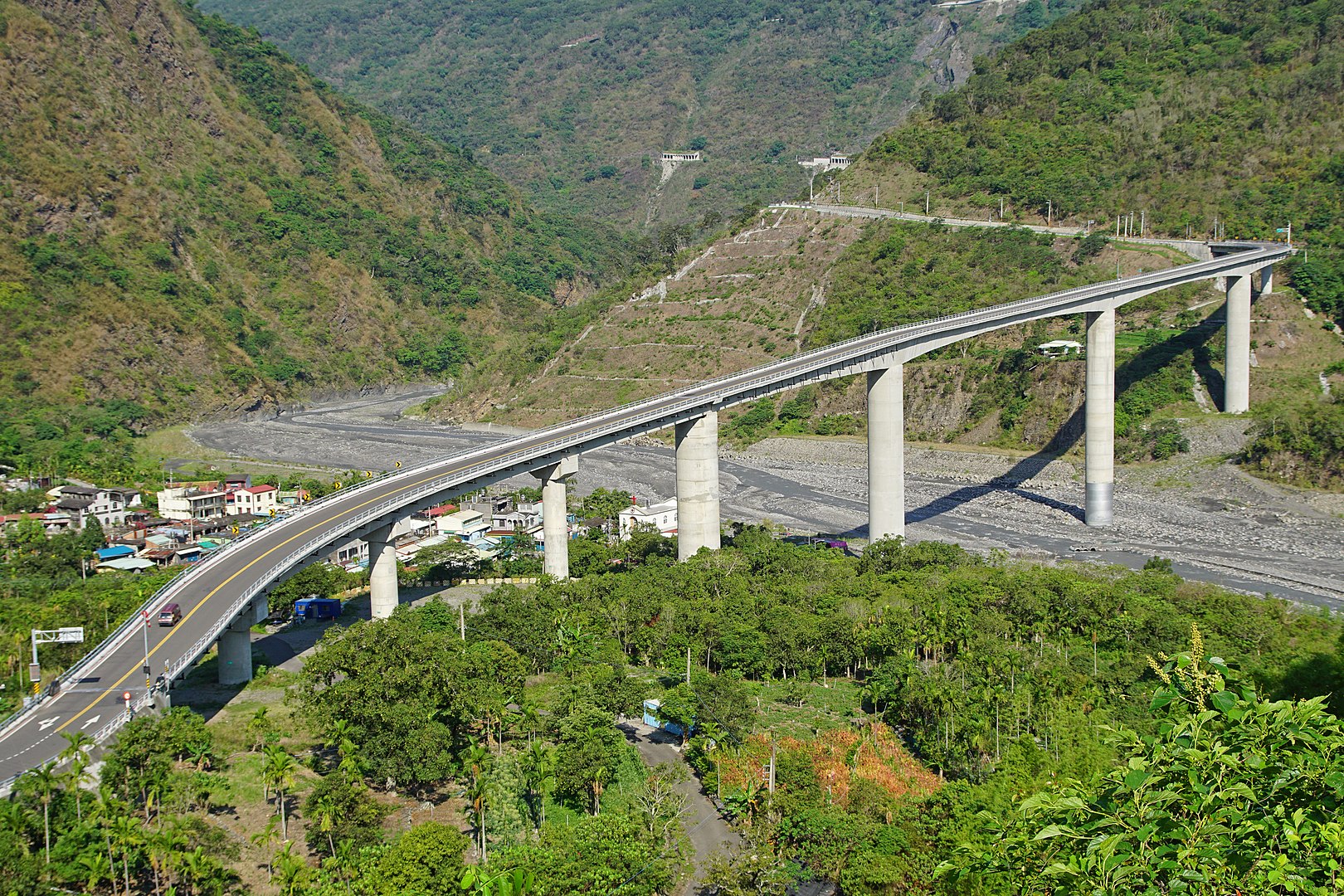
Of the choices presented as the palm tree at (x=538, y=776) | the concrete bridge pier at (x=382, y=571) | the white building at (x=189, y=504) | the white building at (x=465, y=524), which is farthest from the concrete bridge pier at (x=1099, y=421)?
the white building at (x=189, y=504)

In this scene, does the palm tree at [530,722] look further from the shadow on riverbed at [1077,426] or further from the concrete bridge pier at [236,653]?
the shadow on riverbed at [1077,426]

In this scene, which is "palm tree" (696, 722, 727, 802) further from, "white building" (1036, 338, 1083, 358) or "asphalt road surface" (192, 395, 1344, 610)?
"white building" (1036, 338, 1083, 358)

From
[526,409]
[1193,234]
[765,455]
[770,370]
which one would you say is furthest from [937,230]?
[770,370]

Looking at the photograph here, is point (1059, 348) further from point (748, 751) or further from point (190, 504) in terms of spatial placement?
point (748, 751)

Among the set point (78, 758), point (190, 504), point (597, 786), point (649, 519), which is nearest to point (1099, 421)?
point (649, 519)

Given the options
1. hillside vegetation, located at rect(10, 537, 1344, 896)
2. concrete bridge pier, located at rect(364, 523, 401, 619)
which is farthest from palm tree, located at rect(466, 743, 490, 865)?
concrete bridge pier, located at rect(364, 523, 401, 619)

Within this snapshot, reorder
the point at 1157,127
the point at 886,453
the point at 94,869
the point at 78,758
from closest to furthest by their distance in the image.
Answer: the point at 94,869 → the point at 78,758 → the point at 886,453 → the point at 1157,127
